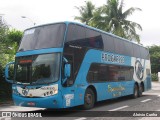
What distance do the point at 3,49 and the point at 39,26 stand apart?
25.8 ft

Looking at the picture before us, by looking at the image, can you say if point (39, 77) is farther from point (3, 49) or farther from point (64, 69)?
point (3, 49)

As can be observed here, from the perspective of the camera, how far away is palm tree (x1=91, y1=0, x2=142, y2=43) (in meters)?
38.7

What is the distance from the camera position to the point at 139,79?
20703mm

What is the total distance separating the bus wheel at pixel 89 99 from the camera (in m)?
13.3

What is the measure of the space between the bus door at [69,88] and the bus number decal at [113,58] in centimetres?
299

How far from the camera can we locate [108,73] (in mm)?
15297

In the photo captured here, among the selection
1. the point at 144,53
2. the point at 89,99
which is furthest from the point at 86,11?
the point at 89,99

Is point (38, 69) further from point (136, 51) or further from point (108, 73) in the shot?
point (136, 51)

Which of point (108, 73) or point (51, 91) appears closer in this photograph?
point (51, 91)

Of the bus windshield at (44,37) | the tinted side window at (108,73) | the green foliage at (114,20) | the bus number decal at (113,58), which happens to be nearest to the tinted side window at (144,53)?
the tinted side window at (108,73)

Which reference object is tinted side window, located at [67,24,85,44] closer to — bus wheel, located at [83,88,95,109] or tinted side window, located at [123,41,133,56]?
bus wheel, located at [83,88,95,109]

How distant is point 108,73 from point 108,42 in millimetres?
1650

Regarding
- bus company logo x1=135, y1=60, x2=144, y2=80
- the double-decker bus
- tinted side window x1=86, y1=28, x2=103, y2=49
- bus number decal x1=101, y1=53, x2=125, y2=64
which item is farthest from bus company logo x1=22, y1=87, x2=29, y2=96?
bus company logo x1=135, y1=60, x2=144, y2=80

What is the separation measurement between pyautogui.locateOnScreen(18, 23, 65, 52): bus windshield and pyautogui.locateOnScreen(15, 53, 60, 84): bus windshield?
1.53 ft
